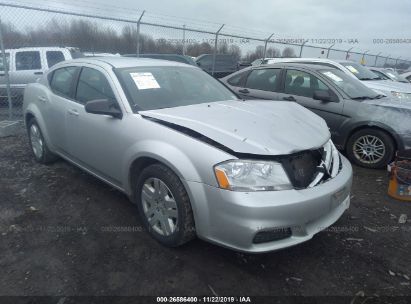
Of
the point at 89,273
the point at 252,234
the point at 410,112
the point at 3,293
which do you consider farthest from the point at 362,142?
the point at 3,293

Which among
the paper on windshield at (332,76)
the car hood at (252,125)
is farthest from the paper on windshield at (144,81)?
the paper on windshield at (332,76)

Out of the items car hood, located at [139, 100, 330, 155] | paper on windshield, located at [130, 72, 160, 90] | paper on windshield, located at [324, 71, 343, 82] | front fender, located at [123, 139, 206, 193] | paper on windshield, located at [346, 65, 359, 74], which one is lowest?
front fender, located at [123, 139, 206, 193]

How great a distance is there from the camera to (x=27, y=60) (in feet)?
29.4

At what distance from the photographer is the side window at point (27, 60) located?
8914mm

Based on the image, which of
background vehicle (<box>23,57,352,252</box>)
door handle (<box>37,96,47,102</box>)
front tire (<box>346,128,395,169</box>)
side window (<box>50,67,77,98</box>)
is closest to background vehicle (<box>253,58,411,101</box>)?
front tire (<box>346,128,395,169</box>)

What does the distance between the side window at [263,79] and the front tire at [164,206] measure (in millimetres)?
3919

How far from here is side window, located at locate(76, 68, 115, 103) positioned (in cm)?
345

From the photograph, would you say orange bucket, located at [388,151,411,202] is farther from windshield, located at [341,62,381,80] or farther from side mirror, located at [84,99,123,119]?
windshield, located at [341,62,381,80]

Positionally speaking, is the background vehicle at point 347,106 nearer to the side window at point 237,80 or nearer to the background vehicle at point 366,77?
the side window at point 237,80

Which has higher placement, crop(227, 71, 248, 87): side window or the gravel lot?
crop(227, 71, 248, 87): side window

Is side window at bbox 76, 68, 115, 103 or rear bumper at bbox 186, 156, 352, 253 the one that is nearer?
rear bumper at bbox 186, 156, 352, 253

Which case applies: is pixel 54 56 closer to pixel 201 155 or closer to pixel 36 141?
pixel 36 141

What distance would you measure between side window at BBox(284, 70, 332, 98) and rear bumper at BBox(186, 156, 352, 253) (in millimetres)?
3447

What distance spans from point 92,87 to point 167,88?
881 millimetres
